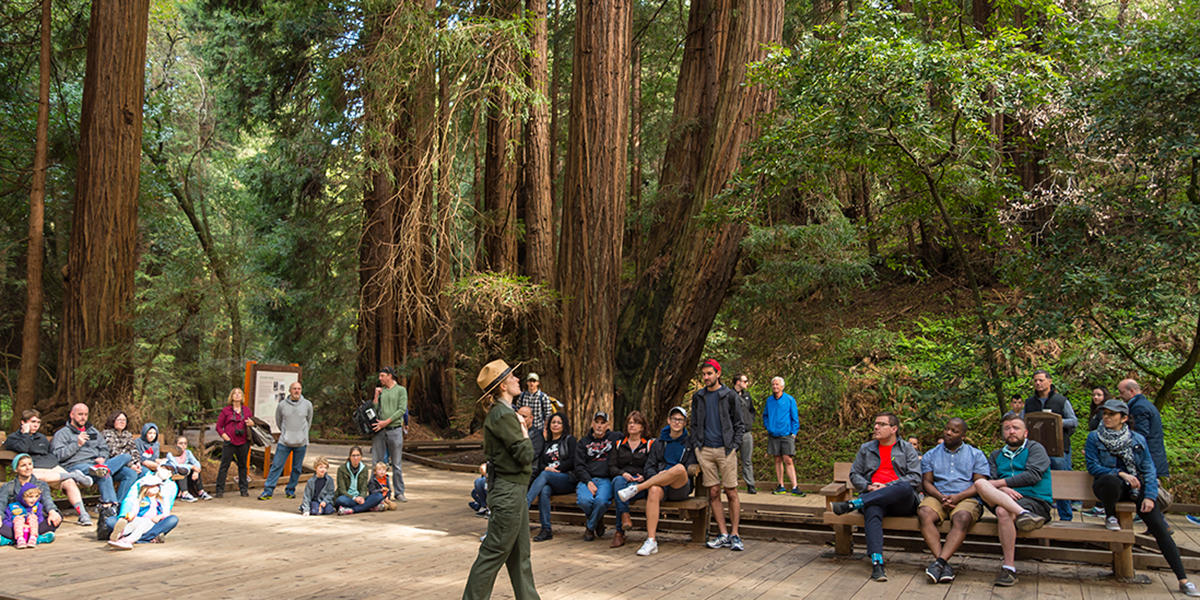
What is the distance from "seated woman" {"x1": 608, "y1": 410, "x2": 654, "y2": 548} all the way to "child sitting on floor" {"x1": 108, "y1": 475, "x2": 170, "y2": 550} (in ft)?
13.6

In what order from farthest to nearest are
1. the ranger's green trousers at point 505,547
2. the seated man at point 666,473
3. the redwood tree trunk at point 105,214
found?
the redwood tree trunk at point 105,214 < the seated man at point 666,473 < the ranger's green trousers at point 505,547

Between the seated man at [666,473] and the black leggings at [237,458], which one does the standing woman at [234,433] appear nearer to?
the black leggings at [237,458]

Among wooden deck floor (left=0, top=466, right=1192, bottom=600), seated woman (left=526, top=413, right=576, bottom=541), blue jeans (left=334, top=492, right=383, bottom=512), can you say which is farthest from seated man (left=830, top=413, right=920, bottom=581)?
Result: blue jeans (left=334, top=492, right=383, bottom=512)

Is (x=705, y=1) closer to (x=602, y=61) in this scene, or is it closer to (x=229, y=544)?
(x=602, y=61)

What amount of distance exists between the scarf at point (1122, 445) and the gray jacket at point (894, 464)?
1.40m

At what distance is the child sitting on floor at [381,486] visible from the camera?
10.0 m

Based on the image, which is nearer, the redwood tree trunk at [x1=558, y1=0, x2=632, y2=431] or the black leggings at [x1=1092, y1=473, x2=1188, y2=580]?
the black leggings at [x1=1092, y1=473, x2=1188, y2=580]

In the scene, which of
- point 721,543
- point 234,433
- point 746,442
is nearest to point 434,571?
point 721,543

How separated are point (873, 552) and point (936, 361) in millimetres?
9306

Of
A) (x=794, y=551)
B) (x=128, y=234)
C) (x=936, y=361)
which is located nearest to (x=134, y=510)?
(x=794, y=551)

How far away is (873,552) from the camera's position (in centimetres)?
Answer: 658

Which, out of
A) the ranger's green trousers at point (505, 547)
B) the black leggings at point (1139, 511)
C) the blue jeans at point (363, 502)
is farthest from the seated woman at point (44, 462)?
the black leggings at point (1139, 511)

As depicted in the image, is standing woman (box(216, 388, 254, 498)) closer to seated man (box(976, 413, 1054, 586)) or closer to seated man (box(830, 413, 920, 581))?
seated man (box(830, 413, 920, 581))

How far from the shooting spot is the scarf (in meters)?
6.41
